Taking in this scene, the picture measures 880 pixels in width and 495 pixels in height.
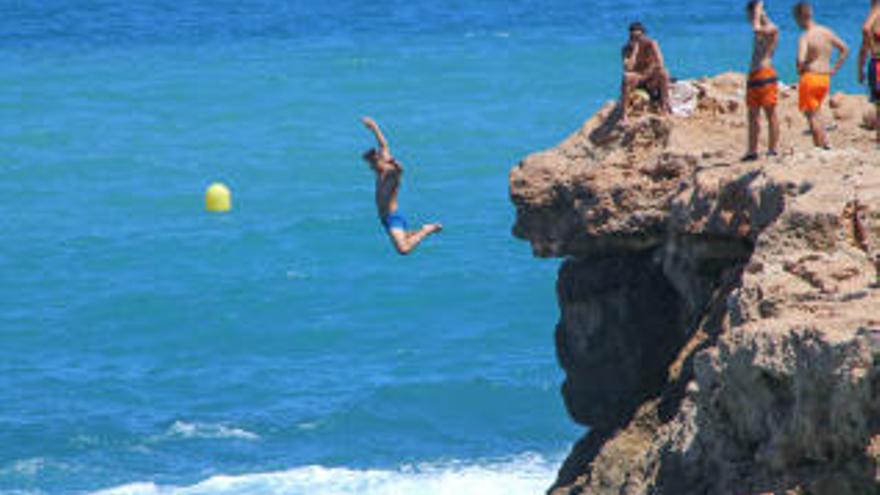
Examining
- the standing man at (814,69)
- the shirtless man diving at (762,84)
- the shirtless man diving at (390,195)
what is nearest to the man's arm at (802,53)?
the standing man at (814,69)

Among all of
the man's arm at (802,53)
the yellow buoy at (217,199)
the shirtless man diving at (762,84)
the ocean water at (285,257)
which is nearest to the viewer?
the shirtless man diving at (762,84)

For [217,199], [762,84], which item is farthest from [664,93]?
[217,199]

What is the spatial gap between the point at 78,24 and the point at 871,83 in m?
56.3

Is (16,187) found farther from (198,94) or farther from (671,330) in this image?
(671,330)

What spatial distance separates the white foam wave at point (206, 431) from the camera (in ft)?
88.6

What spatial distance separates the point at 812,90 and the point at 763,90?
45 centimetres

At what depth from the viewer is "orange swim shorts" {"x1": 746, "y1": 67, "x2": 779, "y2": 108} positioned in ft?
52.4

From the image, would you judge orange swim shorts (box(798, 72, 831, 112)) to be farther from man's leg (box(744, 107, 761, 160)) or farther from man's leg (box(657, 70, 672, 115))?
man's leg (box(657, 70, 672, 115))

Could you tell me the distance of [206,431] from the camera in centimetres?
2723

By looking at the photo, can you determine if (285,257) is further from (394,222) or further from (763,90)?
(763,90)

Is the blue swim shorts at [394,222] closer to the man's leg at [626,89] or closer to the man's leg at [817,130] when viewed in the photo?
the man's leg at [626,89]

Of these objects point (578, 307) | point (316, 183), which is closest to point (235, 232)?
point (316, 183)

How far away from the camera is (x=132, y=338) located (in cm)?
3269

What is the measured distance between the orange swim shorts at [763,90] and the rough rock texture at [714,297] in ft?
1.73
